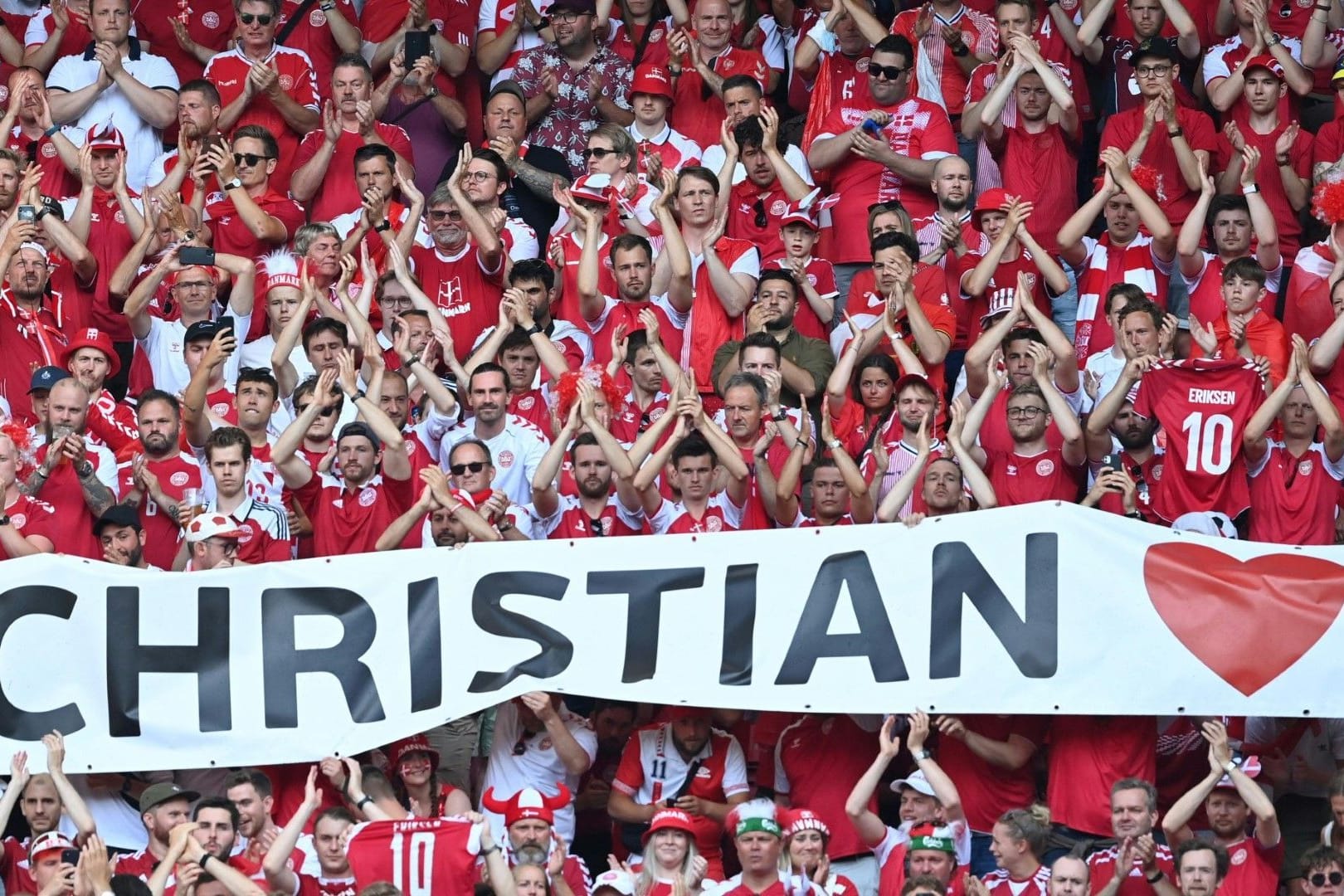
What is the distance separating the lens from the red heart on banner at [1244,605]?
12.4m

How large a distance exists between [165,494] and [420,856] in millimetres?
2816

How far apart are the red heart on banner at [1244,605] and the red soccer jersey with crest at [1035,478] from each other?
1.30 meters

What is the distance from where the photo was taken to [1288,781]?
520 inches

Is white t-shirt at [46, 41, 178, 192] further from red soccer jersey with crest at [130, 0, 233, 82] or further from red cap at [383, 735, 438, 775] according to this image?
red cap at [383, 735, 438, 775]

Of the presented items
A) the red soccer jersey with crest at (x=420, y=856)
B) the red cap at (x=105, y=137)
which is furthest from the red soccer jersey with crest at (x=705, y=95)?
the red soccer jersey with crest at (x=420, y=856)

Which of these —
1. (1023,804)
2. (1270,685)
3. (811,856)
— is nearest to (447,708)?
(811,856)

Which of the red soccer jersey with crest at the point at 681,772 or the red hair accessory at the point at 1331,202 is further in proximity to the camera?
the red hair accessory at the point at 1331,202

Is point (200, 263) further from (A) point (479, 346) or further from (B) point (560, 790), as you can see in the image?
(B) point (560, 790)

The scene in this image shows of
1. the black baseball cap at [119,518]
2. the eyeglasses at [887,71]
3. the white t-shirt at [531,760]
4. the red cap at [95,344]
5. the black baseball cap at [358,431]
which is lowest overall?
the white t-shirt at [531,760]

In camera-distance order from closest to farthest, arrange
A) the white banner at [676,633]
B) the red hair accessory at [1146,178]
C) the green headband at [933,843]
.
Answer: the green headband at [933,843] → the white banner at [676,633] → the red hair accessory at [1146,178]

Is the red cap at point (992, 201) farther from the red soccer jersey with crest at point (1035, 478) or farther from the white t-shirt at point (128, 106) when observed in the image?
the white t-shirt at point (128, 106)

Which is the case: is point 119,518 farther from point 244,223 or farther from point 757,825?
point 757,825

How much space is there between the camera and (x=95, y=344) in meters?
14.6

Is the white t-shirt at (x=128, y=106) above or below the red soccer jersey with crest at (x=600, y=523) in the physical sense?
above
